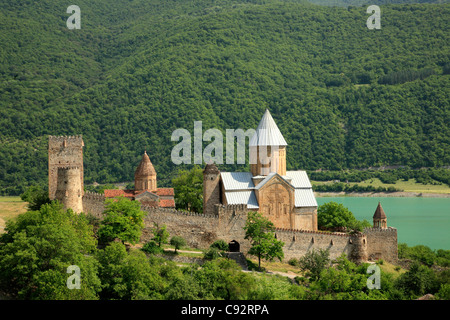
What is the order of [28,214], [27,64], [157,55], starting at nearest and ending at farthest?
[28,214], [27,64], [157,55]

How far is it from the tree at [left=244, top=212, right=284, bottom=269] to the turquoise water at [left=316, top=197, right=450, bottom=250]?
1869 cm

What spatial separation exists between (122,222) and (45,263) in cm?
458

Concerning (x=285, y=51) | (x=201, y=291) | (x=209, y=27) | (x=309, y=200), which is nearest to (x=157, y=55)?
(x=209, y=27)

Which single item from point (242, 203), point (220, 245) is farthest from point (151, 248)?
point (242, 203)

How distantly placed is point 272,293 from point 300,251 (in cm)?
723

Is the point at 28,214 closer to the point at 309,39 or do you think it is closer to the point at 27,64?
the point at 27,64

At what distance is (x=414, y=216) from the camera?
60312 millimetres

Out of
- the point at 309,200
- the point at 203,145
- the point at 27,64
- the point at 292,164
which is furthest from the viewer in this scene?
the point at 27,64

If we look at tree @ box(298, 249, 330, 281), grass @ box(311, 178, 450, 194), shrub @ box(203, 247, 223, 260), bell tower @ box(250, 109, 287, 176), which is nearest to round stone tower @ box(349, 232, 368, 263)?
tree @ box(298, 249, 330, 281)

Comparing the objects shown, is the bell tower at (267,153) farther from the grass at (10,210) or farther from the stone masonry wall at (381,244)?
the grass at (10,210)

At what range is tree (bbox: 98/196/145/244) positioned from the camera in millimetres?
29250

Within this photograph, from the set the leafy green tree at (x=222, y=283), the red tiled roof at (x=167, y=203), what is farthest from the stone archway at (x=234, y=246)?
the red tiled roof at (x=167, y=203)

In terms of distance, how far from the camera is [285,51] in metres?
99.5

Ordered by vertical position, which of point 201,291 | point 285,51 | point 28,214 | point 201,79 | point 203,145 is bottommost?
point 201,291
